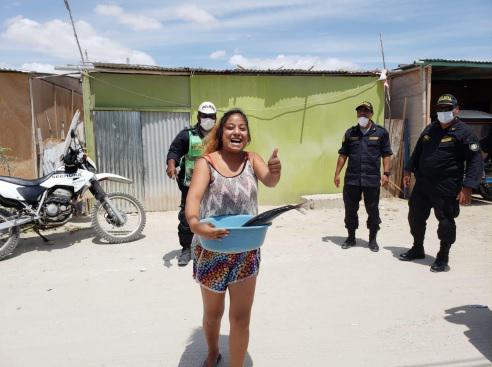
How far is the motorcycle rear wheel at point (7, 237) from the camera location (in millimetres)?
5231

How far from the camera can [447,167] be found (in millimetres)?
4570

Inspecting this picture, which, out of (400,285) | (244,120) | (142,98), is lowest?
(400,285)

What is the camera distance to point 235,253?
7.57 feet

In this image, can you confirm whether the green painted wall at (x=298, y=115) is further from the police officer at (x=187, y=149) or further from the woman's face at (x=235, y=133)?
the woman's face at (x=235, y=133)

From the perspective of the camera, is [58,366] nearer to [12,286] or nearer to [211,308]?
[211,308]

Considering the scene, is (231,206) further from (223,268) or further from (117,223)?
(117,223)

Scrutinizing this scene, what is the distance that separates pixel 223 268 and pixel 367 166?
142 inches

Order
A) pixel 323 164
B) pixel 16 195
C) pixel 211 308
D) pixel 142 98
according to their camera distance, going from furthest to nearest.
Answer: pixel 323 164, pixel 142 98, pixel 16 195, pixel 211 308

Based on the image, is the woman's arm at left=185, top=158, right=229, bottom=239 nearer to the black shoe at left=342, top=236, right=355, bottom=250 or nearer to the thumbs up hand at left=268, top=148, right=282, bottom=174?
the thumbs up hand at left=268, top=148, right=282, bottom=174

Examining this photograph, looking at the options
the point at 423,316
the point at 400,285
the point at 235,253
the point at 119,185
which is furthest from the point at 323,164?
the point at 235,253

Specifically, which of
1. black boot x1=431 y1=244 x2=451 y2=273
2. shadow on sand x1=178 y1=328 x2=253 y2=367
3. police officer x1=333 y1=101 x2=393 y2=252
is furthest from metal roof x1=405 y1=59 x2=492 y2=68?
shadow on sand x1=178 y1=328 x2=253 y2=367

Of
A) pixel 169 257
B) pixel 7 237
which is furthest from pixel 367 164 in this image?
pixel 7 237

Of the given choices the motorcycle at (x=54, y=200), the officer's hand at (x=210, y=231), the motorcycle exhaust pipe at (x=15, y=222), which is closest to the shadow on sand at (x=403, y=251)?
the motorcycle at (x=54, y=200)

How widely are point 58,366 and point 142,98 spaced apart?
6.10 metres
